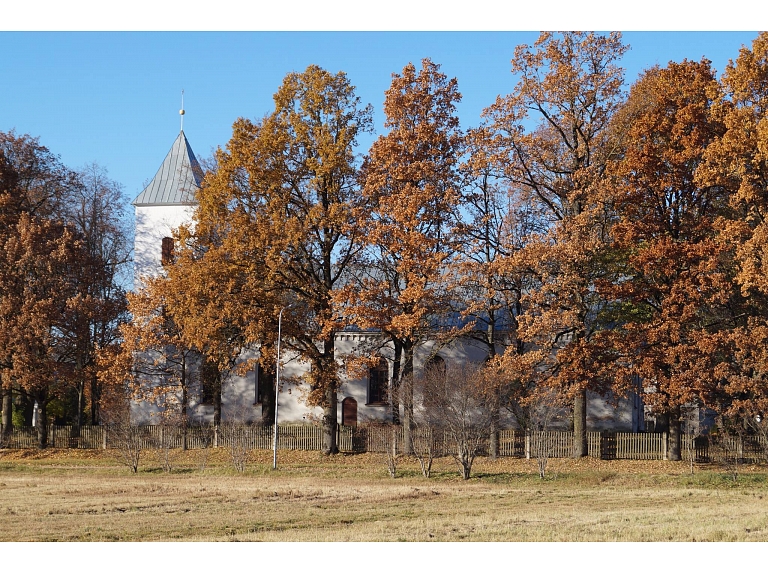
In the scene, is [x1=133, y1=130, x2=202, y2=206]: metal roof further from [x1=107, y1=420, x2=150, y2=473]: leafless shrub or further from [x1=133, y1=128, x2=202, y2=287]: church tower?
[x1=107, y1=420, x2=150, y2=473]: leafless shrub

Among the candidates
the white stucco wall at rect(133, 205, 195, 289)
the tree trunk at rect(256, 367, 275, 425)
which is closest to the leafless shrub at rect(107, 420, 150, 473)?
the tree trunk at rect(256, 367, 275, 425)

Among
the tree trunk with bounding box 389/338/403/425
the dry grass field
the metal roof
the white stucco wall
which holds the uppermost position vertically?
the metal roof

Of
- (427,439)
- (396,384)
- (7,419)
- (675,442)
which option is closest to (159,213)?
(7,419)

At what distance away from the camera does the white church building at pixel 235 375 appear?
47312 millimetres

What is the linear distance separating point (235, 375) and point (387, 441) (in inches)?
786

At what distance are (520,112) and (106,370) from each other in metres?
20.3

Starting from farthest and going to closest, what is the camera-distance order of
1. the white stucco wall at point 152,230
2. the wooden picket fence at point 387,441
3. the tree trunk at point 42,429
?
the white stucco wall at point 152,230 → the tree trunk at point 42,429 → the wooden picket fence at point 387,441

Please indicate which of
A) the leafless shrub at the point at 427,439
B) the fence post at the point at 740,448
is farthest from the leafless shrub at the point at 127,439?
the fence post at the point at 740,448

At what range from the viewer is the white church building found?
155 ft

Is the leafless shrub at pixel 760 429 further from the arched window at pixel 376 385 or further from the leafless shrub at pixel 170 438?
the arched window at pixel 376 385

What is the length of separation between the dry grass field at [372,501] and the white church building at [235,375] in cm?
1072

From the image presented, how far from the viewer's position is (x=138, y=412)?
4772 cm

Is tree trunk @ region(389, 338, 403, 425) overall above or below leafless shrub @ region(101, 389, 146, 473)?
above

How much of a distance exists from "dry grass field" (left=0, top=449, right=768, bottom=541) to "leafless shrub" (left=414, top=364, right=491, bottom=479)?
95cm
